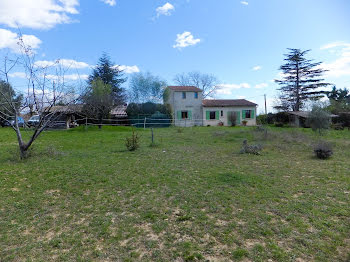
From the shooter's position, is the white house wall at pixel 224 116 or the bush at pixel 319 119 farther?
the white house wall at pixel 224 116

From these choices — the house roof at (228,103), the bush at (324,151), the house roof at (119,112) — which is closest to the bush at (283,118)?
the house roof at (228,103)

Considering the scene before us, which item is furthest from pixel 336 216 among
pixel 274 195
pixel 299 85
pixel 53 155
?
pixel 299 85

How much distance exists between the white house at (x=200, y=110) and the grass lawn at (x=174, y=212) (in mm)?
21388

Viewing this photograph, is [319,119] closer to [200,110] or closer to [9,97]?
[200,110]

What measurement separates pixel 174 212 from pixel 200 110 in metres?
25.6

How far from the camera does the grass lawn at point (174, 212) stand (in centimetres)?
282

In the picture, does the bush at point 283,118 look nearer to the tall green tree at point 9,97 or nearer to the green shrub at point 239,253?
the tall green tree at point 9,97

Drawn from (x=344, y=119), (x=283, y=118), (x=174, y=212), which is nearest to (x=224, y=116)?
(x=283, y=118)

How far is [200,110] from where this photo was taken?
94.9ft

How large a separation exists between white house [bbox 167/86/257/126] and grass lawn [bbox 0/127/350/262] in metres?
21.4

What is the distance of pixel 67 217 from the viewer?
12.3 feet

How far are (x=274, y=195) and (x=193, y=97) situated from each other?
2486 cm

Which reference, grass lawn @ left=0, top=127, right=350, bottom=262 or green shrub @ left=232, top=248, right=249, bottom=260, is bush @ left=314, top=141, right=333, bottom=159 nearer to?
grass lawn @ left=0, top=127, right=350, bottom=262

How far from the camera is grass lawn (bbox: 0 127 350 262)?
2818 millimetres
